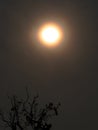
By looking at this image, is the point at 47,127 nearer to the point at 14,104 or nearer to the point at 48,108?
the point at 48,108

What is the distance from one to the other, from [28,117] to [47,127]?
42cm

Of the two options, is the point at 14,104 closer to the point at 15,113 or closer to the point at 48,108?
the point at 15,113

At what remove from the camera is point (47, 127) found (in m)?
4.76

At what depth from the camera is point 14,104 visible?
522 cm

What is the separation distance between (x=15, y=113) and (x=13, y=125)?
0.20 m

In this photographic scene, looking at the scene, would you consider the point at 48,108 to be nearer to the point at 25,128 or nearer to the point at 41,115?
the point at 41,115

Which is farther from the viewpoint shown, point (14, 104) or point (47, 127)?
point (14, 104)

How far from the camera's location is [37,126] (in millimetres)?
4906

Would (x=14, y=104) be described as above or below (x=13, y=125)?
above

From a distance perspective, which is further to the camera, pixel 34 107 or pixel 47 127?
pixel 34 107

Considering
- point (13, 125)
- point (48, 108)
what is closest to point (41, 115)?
point (48, 108)

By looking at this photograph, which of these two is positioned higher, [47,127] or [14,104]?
[14,104]

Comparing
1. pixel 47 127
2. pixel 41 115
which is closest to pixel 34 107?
pixel 41 115

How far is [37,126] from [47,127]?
222 mm
